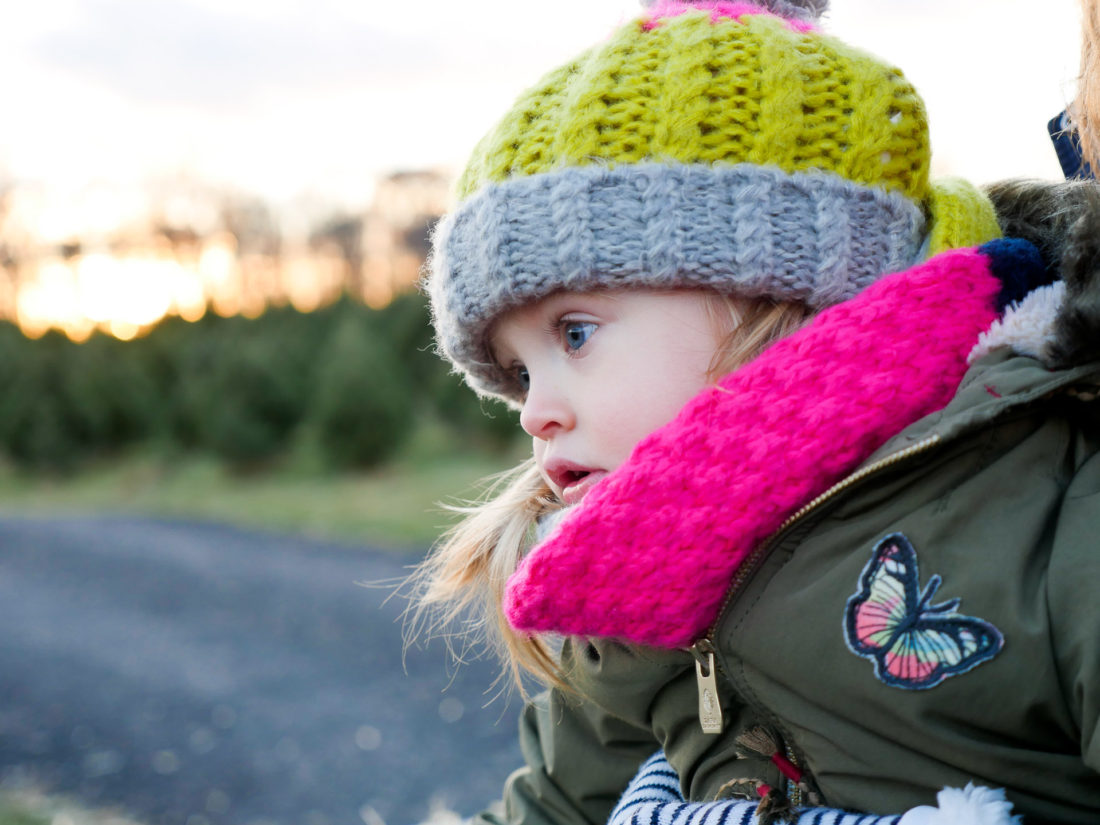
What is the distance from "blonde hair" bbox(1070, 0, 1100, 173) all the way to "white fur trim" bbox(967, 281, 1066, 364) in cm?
20

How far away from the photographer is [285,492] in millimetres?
11578

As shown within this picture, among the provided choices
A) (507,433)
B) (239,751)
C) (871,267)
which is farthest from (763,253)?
(507,433)

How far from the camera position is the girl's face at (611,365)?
1346 mm

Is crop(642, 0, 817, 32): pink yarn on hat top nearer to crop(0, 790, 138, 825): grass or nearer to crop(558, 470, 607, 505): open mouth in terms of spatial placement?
crop(558, 470, 607, 505): open mouth

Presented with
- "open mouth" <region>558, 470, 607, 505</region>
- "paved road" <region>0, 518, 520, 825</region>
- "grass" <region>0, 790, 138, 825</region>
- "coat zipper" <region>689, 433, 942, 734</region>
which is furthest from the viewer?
"paved road" <region>0, 518, 520, 825</region>

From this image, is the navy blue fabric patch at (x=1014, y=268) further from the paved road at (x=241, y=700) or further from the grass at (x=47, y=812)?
the grass at (x=47, y=812)

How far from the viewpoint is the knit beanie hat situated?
4.29 feet

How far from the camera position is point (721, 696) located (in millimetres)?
1316

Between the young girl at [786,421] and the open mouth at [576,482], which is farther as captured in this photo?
the open mouth at [576,482]

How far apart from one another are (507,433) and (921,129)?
10.9 meters

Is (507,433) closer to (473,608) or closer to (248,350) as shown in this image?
(248,350)

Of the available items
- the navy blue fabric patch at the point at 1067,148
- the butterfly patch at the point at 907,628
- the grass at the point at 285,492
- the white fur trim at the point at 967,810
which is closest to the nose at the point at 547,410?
the butterfly patch at the point at 907,628

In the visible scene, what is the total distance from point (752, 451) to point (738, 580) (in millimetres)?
162

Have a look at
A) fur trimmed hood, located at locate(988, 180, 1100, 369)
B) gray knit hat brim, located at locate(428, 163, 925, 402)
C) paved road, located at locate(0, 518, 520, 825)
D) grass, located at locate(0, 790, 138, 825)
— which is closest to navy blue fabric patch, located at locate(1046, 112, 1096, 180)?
fur trimmed hood, located at locate(988, 180, 1100, 369)
